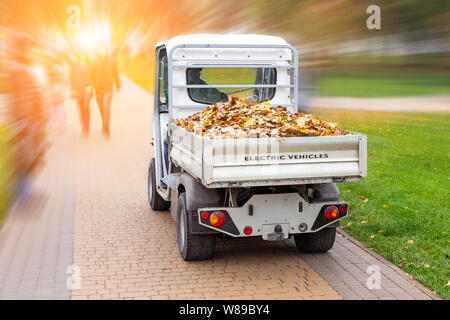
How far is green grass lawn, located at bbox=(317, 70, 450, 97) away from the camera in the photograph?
14.3 m

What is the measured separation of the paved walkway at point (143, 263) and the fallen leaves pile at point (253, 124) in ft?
4.16

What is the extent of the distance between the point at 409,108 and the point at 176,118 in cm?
1057

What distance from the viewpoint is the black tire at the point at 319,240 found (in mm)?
5926

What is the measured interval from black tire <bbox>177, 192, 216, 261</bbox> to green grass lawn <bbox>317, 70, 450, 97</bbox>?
9.50 metres

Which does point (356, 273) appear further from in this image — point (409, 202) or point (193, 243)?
point (409, 202)

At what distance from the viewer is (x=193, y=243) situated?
568 centimetres

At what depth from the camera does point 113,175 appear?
1088cm

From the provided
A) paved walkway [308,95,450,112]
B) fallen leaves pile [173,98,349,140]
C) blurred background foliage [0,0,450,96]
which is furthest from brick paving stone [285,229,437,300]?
paved walkway [308,95,450,112]

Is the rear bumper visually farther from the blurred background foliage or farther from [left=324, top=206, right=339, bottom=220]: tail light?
the blurred background foliage

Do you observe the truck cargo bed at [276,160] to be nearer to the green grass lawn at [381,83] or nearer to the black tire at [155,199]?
the black tire at [155,199]

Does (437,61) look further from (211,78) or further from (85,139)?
(85,139)
